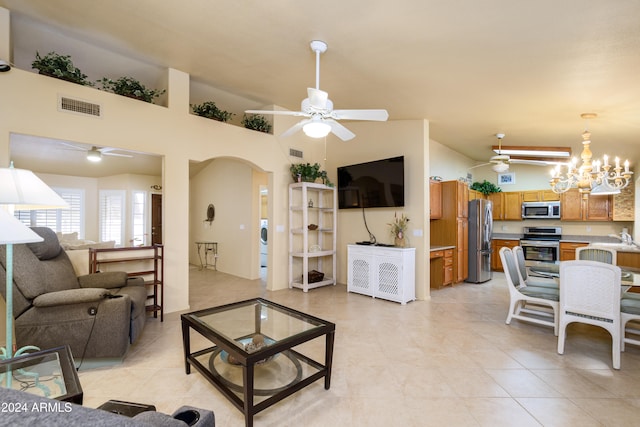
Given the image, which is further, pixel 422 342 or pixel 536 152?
pixel 536 152

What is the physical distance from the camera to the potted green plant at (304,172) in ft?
16.8

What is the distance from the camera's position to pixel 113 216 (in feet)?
23.0

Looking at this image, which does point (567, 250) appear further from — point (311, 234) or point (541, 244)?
point (311, 234)

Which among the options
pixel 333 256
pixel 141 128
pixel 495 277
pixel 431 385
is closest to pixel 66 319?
pixel 141 128

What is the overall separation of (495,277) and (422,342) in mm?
4546

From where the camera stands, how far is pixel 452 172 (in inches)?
261

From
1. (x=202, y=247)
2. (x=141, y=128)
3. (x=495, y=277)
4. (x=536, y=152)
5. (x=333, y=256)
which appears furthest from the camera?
(x=202, y=247)

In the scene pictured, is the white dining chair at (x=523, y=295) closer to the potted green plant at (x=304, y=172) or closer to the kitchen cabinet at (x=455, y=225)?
the kitchen cabinet at (x=455, y=225)

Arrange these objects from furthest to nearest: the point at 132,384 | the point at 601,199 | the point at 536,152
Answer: the point at 601,199, the point at 536,152, the point at 132,384

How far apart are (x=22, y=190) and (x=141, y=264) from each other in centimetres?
210

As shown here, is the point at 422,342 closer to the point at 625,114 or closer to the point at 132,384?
the point at 132,384

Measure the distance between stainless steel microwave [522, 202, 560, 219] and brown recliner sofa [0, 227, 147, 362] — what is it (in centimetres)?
786

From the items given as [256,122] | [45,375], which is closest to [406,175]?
[256,122]

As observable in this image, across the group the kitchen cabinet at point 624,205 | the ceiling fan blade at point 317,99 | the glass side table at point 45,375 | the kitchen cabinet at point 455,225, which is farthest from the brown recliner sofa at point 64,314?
the kitchen cabinet at point 624,205
